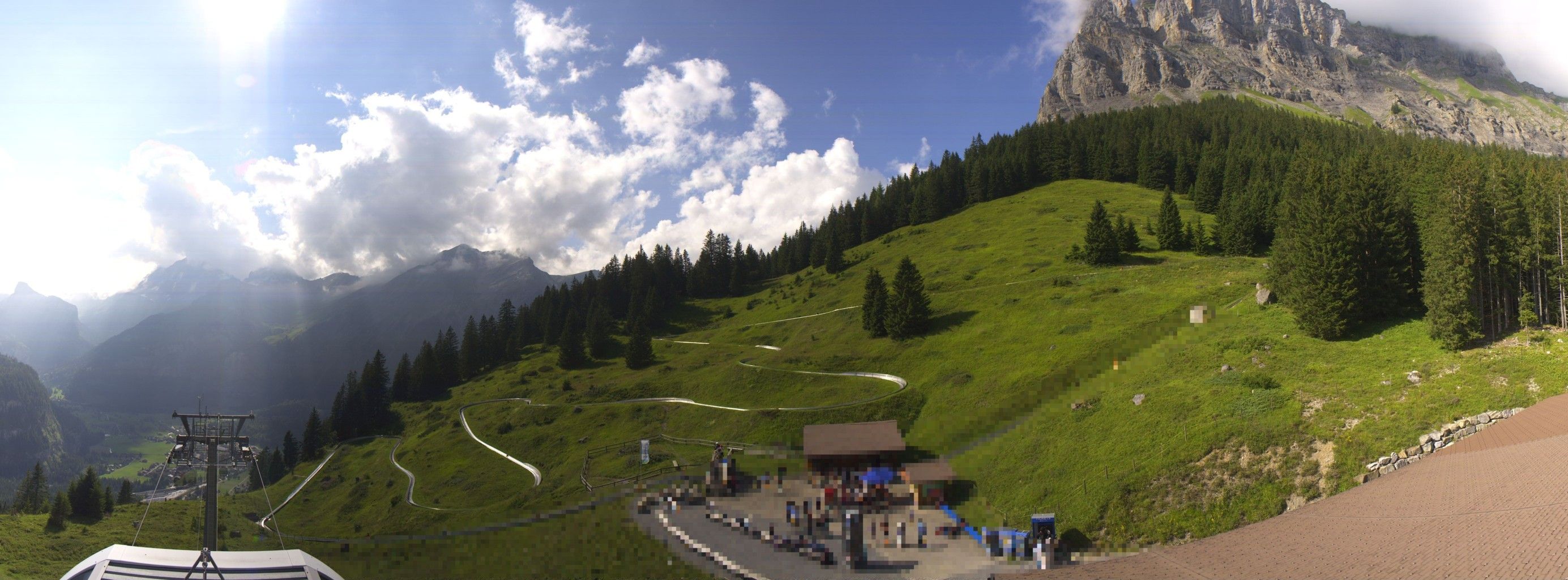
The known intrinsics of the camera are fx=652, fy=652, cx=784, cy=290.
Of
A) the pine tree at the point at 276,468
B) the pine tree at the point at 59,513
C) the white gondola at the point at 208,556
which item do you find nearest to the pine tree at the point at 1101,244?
the white gondola at the point at 208,556

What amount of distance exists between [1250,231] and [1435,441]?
63869 millimetres

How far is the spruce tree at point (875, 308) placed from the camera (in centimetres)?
7394

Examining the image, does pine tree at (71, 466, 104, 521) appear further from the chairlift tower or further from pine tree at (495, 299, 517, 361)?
the chairlift tower

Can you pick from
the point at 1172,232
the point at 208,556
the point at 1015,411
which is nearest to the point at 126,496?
the point at 208,556

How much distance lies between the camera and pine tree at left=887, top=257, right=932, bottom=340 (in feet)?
231

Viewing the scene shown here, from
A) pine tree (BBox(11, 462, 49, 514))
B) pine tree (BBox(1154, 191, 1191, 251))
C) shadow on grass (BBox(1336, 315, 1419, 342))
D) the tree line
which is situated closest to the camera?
shadow on grass (BBox(1336, 315, 1419, 342))

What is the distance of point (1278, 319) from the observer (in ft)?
161

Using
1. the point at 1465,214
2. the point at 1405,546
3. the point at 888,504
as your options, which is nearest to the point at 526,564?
the point at 888,504

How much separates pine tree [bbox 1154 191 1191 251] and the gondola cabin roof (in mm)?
94577

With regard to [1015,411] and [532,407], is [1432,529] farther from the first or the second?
[532,407]

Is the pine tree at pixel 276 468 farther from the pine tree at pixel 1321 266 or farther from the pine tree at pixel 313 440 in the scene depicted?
the pine tree at pixel 1321 266

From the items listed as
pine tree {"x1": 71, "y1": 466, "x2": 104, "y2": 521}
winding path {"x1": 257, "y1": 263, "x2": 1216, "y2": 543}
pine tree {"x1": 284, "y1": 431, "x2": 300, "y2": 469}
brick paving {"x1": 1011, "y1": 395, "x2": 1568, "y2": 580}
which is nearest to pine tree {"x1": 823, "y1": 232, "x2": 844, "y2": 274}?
winding path {"x1": 257, "y1": 263, "x2": 1216, "y2": 543}

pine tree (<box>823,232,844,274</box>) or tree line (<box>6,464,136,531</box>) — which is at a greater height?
pine tree (<box>823,232,844,274</box>)

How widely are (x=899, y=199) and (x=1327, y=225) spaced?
106929 millimetres
